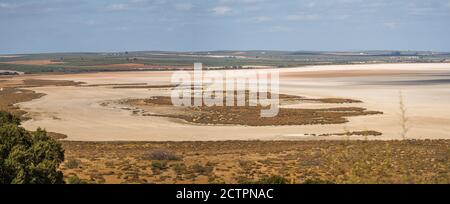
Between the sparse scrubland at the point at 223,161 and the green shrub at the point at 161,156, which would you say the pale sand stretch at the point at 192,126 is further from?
the green shrub at the point at 161,156

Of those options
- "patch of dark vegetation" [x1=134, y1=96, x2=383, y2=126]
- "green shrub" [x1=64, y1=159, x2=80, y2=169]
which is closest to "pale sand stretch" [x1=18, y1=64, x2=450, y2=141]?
"patch of dark vegetation" [x1=134, y1=96, x2=383, y2=126]

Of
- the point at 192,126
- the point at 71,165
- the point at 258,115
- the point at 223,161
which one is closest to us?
the point at 71,165

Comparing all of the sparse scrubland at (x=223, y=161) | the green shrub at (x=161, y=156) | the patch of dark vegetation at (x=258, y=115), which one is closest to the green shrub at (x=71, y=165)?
the sparse scrubland at (x=223, y=161)

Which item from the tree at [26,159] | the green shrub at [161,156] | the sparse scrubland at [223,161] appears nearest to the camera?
the tree at [26,159]

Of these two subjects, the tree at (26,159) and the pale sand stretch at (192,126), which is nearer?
the tree at (26,159)

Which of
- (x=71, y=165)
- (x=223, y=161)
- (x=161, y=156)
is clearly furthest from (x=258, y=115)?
(x=71, y=165)

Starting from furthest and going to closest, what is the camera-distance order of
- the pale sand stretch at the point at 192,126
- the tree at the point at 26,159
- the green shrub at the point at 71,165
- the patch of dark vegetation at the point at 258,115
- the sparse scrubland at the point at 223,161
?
the patch of dark vegetation at the point at 258,115 < the pale sand stretch at the point at 192,126 < the green shrub at the point at 71,165 < the sparse scrubland at the point at 223,161 < the tree at the point at 26,159

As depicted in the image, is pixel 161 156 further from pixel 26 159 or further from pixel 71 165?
pixel 26 159
